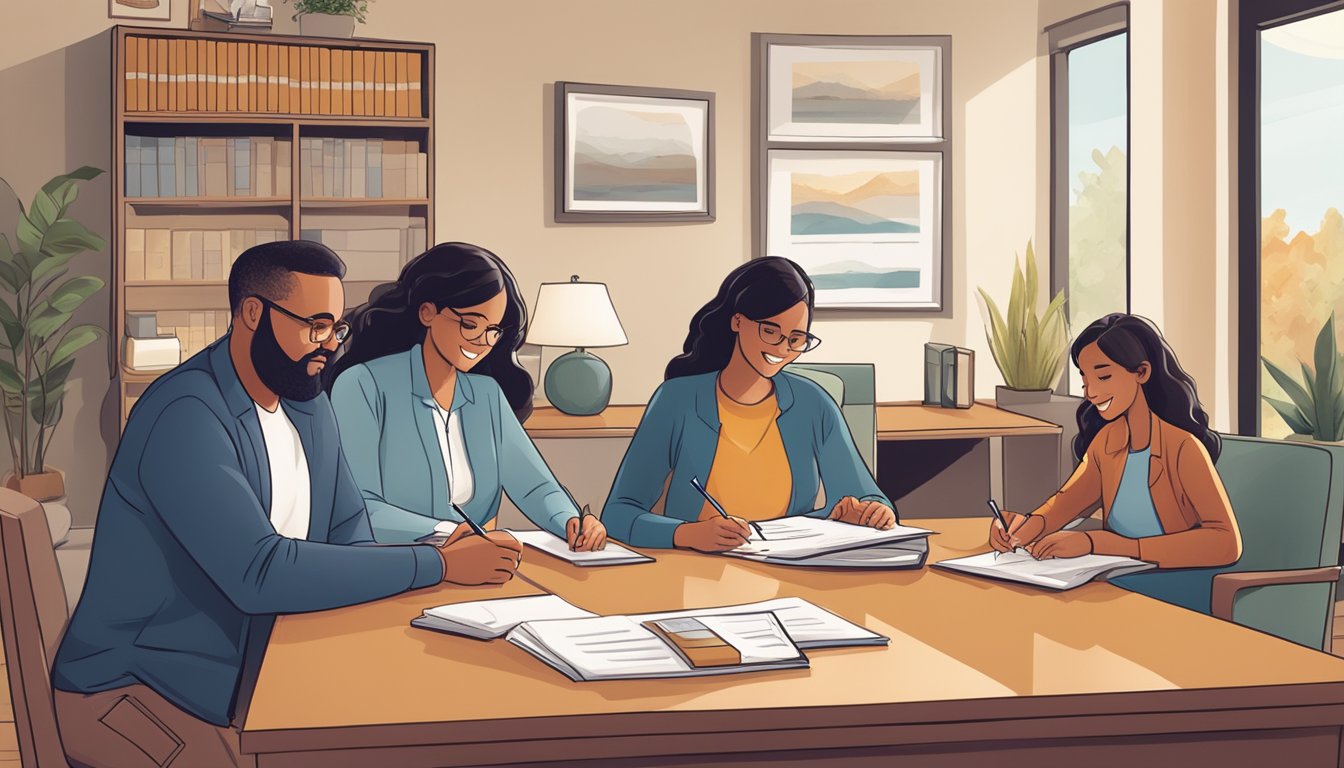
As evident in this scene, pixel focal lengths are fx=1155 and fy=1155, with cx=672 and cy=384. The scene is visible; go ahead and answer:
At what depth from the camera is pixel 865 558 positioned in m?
2.05

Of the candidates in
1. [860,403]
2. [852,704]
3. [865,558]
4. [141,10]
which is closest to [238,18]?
[141,10]

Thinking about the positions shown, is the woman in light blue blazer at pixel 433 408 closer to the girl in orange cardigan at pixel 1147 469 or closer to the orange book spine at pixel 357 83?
the girl in orange cardigan at pixel 1147 469

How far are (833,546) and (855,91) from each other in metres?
3.58

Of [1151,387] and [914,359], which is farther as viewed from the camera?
[914,359]

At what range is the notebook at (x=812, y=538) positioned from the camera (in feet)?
6.71

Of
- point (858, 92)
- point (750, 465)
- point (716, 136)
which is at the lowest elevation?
point (750, 465)

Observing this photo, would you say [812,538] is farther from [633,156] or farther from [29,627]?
[633,156]

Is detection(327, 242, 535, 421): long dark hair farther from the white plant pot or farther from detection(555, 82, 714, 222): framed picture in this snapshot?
detection(555, 82, 714, 222): framed picture

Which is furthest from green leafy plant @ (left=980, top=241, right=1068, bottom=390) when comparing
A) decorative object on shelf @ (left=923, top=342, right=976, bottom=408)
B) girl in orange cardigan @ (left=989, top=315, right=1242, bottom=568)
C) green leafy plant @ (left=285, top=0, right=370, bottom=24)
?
green leafy plant @ (left=285, top=0, right=370, bottom=24)

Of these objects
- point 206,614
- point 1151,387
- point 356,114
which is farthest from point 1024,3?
point 206,614

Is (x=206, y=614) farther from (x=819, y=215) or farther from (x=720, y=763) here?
(x=819, y=215)

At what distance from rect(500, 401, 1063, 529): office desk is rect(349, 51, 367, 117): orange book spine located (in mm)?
1386

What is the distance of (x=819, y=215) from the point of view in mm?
5211

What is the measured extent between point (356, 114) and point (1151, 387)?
337 cm
